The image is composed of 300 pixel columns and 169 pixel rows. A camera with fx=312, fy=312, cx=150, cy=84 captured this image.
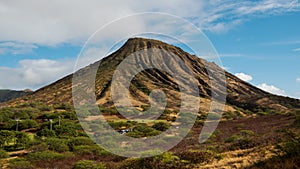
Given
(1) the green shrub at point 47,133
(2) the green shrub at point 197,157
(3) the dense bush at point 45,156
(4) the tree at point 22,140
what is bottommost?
Result: (3) the dense bush at point 45,156

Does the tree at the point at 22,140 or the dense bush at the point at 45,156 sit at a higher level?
the tree at the point at 22,140

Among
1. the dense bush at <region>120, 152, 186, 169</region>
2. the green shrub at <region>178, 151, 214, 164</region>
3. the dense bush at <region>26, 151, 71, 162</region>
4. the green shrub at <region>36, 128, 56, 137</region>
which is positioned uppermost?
the green shrub at <region>36, 128, 56, 137</region>

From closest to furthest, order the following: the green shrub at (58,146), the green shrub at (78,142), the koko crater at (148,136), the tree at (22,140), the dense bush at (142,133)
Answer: the koko crater at (148,136) → the green shrub at (58,146) → the green shrub at (78,142) → the tree at (22,140) → the dense bush at (142,133)

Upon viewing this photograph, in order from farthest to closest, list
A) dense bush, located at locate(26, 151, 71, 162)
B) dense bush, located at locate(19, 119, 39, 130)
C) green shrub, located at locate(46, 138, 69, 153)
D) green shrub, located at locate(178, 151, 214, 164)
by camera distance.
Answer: dense bush, located at locate(19, 119, 39, 130) < green shrub, located at locate(46, 138, 69, 153) < dense bush, located at locate(26, 151, 71, 162) < green shrub, located at locate(178, 151, 214, 164)

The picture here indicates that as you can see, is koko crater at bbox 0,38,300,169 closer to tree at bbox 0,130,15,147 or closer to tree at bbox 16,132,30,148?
tree at bbox 0,130,15,147

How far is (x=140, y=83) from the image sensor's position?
17712 cm

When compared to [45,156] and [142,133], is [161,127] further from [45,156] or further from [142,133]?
[45,156]

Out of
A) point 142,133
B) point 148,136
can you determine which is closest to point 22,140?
point 142,133

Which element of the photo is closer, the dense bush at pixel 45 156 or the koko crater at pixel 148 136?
the koko crater at pixel 148 136

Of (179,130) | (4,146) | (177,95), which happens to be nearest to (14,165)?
(4,146)

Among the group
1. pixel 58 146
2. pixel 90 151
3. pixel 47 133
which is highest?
pixel 47 133

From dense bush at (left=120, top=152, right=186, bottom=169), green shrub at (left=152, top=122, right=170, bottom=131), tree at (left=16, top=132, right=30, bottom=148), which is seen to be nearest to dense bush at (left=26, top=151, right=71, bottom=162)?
tree at (left=16, top=132, right=30, bottom=148)

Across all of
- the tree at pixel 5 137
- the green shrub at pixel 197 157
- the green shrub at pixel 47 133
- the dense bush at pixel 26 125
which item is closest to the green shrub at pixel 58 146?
the tree at pixel 5 137

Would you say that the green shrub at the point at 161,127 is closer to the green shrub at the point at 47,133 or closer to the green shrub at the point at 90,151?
the green shrub at the point at 47,133
